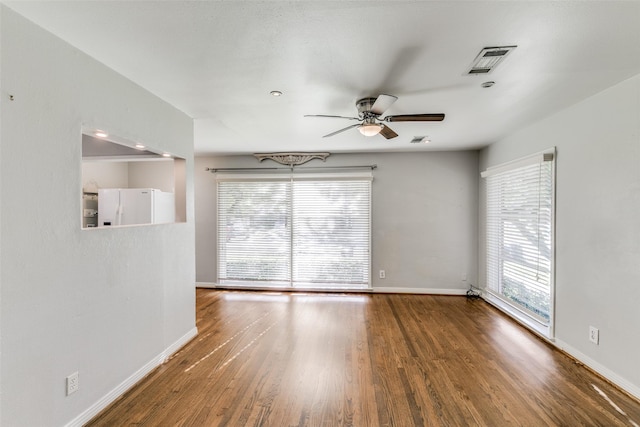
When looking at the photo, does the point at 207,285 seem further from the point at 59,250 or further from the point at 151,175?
the point at 59,250

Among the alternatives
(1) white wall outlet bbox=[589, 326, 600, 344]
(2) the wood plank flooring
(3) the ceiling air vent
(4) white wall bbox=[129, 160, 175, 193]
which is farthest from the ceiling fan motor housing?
(4) white wall bbox=[129, 160, 175, 193]

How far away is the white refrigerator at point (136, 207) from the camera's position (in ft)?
9.23

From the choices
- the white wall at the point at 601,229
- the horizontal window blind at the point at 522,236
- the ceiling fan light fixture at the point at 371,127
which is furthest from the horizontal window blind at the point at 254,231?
the white wall at the point at 601,229

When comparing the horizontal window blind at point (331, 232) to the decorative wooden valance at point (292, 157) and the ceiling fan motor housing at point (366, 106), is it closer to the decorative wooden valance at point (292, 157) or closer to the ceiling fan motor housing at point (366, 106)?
the decorative wooden valance at point (292, 157)

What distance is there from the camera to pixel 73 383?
1.77 m

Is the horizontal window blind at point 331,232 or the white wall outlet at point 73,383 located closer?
the white wall outlet at point 73,383

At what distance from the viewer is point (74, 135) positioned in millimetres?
1785

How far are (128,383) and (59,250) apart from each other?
4.07ft

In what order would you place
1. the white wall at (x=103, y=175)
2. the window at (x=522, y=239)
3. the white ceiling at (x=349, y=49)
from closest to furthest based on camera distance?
the white ceiling at (x=349, y=49), the window at (x=522, y=239), the white wall at (x=103, y=175)

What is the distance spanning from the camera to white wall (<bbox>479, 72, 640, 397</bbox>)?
2.17 m

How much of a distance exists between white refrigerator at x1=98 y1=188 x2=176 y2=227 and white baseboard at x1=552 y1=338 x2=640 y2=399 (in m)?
4.18

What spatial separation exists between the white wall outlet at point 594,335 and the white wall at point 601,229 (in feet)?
0.12

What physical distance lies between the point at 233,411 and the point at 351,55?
2.54m

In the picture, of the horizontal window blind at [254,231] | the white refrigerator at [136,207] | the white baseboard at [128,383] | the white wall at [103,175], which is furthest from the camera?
the horizontal window blind at [254,231]
